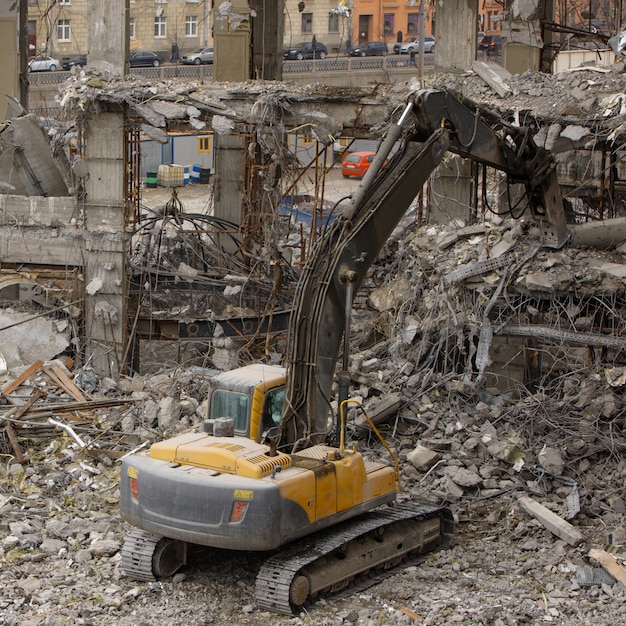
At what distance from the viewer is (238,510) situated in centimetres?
898

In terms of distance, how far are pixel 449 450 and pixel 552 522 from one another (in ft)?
6.57

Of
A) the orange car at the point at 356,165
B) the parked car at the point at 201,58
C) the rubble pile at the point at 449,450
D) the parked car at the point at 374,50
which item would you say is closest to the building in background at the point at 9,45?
the rubble pile at the point at 449,450

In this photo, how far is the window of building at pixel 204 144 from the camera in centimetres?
3943

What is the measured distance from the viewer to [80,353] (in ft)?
57.7

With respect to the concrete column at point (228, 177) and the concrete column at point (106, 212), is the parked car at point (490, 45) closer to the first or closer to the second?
the concrete column at point (228, 177)

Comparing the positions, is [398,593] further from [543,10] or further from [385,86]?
[543,10]

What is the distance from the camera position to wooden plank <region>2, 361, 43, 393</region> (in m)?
14.8

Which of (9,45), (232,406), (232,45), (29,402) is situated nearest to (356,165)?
(232,45)

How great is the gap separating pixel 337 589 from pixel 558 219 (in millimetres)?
6159

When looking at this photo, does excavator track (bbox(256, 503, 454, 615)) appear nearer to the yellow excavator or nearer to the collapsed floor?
the yellow excavator

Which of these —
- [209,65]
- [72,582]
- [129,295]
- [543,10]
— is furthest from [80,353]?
[209,65]

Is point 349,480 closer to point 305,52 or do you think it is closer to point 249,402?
point 249,402

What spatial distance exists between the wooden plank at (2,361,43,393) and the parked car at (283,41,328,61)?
117 feet

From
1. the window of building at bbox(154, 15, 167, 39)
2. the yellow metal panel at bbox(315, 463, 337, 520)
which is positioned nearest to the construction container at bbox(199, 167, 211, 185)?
the window of building at bbox(154, 15, 167, 39)
